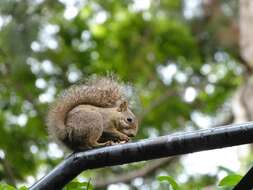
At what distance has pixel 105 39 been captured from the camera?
35.4ft

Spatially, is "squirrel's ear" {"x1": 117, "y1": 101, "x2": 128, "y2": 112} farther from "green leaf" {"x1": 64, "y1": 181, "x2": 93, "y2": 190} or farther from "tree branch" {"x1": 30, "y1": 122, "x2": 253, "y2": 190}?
"tree branch" {"x1": 30, "y1": 122, "x2": 253, "y2": 190}

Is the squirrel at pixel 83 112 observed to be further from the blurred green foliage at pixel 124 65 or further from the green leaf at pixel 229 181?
the blurred green foliage at pixel 124 65

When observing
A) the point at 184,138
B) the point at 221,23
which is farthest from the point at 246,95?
the point at 184,138

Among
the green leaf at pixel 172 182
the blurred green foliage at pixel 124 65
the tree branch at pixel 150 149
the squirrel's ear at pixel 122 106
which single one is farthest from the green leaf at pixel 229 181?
the blurred green foliage at pixel 124 65

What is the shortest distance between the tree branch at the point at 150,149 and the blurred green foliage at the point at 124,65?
585cm

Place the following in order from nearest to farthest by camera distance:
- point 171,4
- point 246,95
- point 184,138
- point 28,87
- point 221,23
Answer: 1. point 184,138
2. point 246,95
3. point 28,87
4. point 221,23
5. point 171,4

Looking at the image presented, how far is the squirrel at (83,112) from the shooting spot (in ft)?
8.93

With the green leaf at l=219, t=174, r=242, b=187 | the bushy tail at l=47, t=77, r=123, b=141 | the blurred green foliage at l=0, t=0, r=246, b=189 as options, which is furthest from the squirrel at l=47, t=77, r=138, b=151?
the blurred green foliage at l=0, t=0, r=246, b=189

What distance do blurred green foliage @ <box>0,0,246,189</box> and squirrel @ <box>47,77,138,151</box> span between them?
4.48 m

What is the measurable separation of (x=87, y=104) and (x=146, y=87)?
7.93m

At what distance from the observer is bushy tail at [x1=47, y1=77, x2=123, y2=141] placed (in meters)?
2.76

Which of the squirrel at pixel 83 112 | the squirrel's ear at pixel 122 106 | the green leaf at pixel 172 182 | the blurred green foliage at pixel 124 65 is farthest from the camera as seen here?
the blurred green foliage at pixel 124 65

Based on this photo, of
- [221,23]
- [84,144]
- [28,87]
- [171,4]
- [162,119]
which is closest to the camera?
[84,144]

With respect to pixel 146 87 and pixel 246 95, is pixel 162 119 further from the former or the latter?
pixel 246 95
